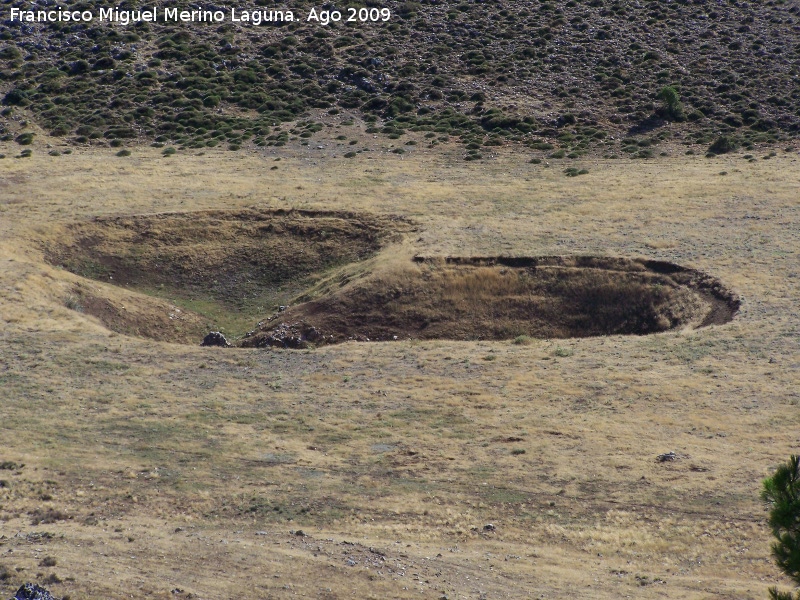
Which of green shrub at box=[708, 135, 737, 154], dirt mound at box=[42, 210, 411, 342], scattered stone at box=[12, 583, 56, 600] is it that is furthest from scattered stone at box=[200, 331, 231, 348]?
green shrub at box=[708, 135, 737, 154]

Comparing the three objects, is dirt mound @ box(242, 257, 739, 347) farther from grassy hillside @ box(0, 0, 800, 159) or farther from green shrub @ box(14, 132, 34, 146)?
green shrub @ box(14, 132, 34, 146)

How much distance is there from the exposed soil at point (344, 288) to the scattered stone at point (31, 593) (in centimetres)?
1722

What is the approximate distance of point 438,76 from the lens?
204 feet

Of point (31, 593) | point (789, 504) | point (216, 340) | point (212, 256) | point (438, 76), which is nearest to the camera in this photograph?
point (789, 504)

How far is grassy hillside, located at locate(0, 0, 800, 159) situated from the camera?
55.3m

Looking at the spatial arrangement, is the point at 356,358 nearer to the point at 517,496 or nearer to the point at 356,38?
the point at 517,496

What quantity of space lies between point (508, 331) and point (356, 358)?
5871 millimetres

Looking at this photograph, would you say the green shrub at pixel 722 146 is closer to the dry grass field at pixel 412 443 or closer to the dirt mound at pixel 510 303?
the dry grass field at pixel 412 443

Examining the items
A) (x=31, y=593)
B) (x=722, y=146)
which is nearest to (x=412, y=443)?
(x=31, y=593)

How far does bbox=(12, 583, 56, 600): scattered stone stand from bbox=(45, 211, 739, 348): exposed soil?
17215 mm

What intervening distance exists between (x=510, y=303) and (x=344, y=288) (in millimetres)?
5357

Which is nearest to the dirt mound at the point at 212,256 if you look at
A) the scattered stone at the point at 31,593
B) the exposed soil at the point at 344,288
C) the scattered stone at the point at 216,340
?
the exposed soil at the point at 344,288

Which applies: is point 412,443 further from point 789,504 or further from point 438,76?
point 438,76

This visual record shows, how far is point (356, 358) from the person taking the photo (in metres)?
28.8
